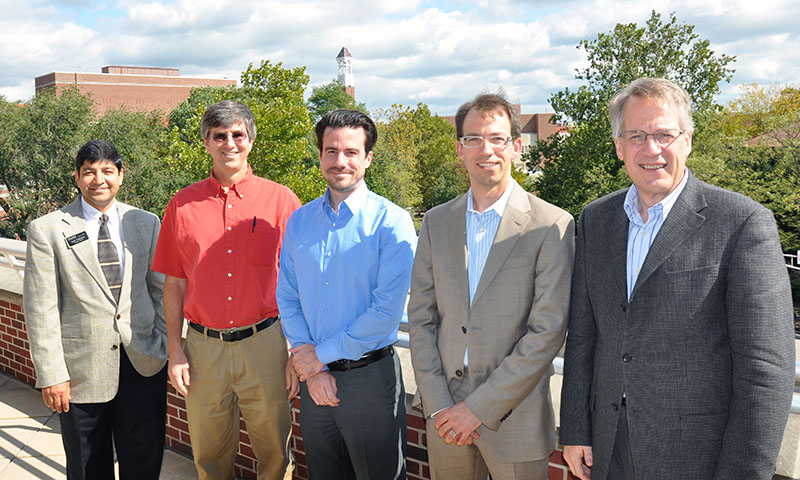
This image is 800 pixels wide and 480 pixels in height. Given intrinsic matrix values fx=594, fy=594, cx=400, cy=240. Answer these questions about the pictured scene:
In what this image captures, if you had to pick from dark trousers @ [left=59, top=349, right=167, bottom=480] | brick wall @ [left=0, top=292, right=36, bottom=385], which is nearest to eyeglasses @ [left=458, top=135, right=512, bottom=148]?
dark trousers @ [left=59, top=349, right=167, bottom=480]

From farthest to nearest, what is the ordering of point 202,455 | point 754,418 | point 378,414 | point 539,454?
point 202,455 < point 378,414 < point 539,454 < point 754,418

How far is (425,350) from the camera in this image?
102 inches

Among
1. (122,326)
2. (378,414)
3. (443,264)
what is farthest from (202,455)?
(443,264)

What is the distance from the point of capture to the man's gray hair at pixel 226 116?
317 cm

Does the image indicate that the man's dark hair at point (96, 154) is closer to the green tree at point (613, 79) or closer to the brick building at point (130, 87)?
the green tree at point (613, 79)

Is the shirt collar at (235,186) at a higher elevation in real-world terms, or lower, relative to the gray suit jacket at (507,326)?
higher

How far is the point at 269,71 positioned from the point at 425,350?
27.1m

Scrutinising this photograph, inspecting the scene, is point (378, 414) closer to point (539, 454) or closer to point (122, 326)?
point (539, 454)

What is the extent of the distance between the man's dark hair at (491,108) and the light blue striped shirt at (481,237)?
0.82ft

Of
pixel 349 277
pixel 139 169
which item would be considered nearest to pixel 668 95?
pixel 349 277

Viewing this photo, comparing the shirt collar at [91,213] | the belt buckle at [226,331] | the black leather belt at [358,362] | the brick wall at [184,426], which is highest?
the shirt collar at [91,213]

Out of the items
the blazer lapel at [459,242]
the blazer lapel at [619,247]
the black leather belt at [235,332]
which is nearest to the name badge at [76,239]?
the black leather belt at [235,332]

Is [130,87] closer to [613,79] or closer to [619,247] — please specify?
[613,79]

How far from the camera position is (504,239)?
2.42 metres
